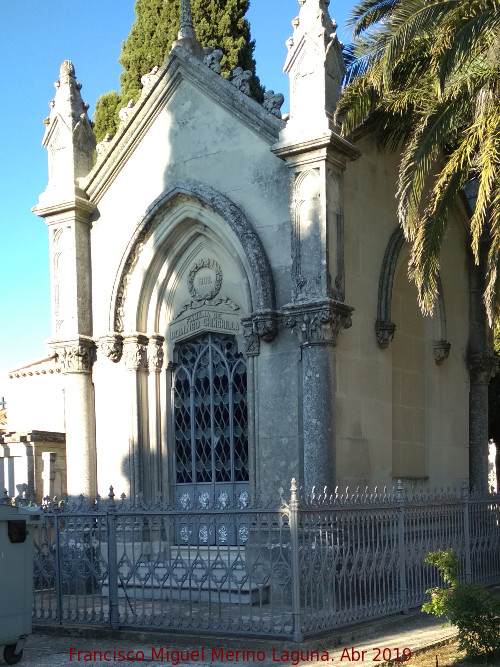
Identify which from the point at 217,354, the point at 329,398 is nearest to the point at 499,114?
the point at 329,398

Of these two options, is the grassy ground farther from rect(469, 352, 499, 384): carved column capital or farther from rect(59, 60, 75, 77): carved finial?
rect(59, 60, 75, 77): carved finial

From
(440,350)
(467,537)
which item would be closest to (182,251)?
(440,350)

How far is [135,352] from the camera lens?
13445 mm

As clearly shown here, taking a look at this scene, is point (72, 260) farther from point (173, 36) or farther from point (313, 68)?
point (173, 36)

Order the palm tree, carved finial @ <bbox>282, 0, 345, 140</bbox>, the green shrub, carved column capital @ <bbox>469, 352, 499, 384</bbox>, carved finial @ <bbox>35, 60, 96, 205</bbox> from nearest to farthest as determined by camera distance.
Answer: the green shrub → the palm tree → carved finial @ <bbox>282, 0, 345, 140</bbox> → carved finial @ <bbox>35, 60, 96, 205</bbox> → carved column capital @ <bbox>469, 352, 499, 384</bbox>

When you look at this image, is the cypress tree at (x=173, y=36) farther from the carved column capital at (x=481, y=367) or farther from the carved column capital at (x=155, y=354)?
the carved column capital at (x=155, y=354)

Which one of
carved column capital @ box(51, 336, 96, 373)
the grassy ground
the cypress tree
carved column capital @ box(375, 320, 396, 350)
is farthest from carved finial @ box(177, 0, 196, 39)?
the grassy ground

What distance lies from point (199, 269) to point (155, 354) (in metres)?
1.37

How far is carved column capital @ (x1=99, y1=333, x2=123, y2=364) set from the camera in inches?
530

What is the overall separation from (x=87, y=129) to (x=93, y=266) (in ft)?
6.89

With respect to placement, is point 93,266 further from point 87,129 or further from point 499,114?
point 499,114

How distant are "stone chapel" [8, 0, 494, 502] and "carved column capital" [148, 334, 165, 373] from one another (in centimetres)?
2

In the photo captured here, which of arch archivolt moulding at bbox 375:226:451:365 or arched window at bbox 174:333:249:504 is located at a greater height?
arch archivolt moulding at bbox 375:226:451:365

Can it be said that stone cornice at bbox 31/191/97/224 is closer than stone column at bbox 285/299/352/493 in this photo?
No
